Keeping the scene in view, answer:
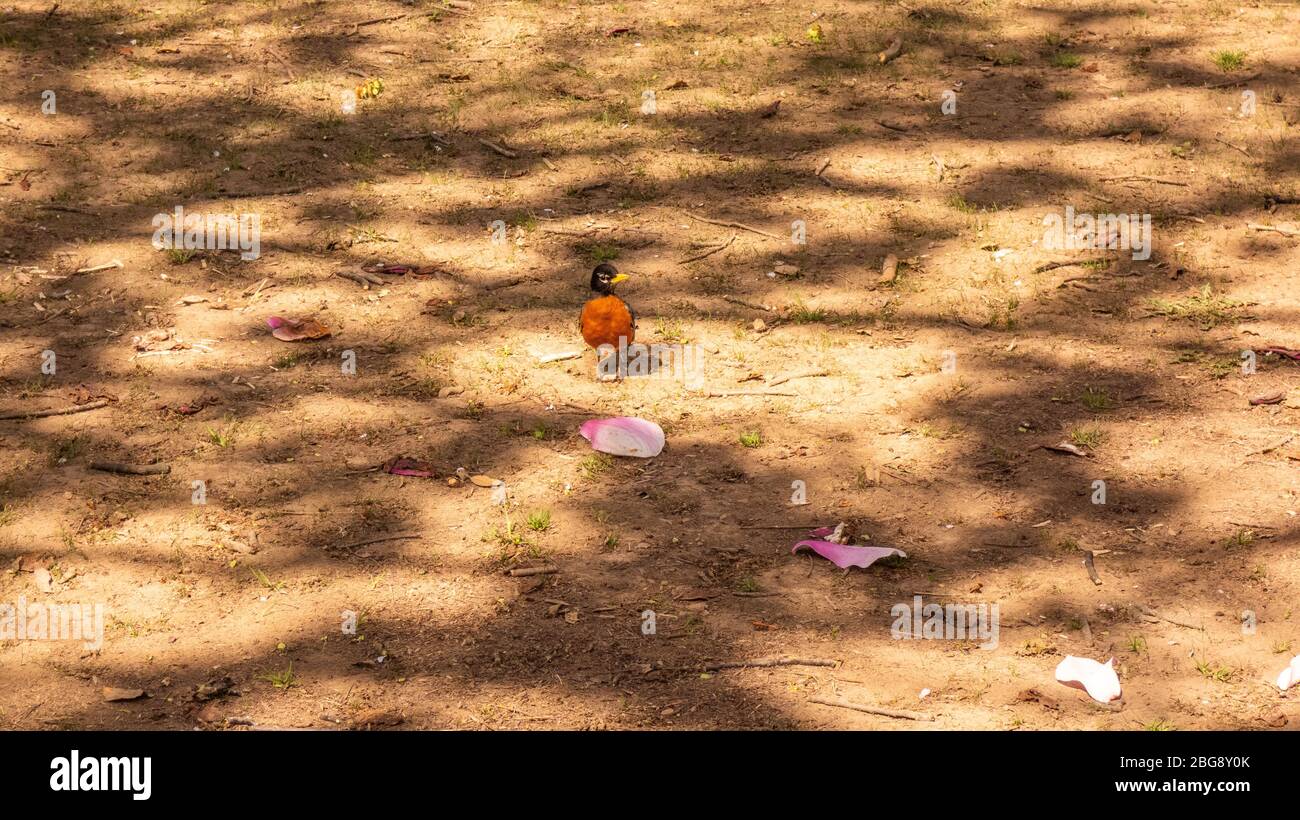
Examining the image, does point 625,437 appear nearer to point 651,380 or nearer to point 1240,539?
point 651,380

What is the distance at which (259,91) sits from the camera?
1012 centimetres

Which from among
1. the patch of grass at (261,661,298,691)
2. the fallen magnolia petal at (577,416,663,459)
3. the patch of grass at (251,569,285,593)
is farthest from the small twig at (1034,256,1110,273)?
the patch of grass at (261,661,298,691)

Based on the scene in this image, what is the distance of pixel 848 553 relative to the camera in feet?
18.7

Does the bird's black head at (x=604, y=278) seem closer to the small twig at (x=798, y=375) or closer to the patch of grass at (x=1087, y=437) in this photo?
the small twig at (x=798, y=375)

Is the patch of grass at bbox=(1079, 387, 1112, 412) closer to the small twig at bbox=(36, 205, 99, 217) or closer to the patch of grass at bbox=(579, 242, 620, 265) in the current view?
the patch of grass at bbox=(579, 242, 620, 265)

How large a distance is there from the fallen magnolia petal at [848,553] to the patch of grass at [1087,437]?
1377 mm

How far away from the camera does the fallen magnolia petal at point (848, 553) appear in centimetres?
566

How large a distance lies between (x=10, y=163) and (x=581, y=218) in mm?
4074

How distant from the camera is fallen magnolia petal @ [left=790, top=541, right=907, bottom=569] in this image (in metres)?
5.66

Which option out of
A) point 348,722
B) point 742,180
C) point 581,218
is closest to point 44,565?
point 348,722

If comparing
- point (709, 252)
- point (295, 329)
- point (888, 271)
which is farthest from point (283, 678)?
point (888, 271)

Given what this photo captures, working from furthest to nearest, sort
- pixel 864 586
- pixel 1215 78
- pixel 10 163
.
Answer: pixel 1215 78
pixel 10 163
pixel 864 586

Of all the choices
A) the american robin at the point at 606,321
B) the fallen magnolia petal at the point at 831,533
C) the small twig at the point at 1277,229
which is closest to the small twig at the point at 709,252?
the american robin at the point at 606,321

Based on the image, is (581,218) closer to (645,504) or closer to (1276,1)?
(645,504)
